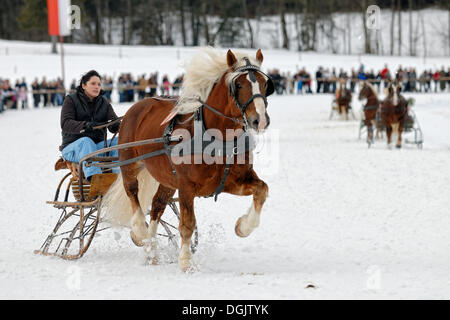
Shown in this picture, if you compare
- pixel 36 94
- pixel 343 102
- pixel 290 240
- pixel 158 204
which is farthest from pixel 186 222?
pixel 36 94

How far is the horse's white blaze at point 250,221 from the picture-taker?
6672mm

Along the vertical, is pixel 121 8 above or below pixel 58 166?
above

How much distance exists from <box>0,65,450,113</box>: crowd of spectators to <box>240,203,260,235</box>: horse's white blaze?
72.8 feet

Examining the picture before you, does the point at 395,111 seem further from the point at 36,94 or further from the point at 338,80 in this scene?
the point at 338,80

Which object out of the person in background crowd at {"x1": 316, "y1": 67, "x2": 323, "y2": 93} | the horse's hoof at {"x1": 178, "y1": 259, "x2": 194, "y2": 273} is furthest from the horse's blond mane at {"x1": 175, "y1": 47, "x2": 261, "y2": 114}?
the person in background crowd at {"x1": 316, "y1": 67, "x2": 323, "y2": 93}

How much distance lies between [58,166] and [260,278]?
321 centimetres

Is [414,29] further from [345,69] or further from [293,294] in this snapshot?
[293,294]

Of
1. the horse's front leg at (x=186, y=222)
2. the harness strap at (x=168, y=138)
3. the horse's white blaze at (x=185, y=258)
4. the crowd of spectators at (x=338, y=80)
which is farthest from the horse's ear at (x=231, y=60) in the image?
the crowd of spectators at (x=338, y=80)

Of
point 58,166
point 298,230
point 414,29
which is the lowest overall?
point 298,230

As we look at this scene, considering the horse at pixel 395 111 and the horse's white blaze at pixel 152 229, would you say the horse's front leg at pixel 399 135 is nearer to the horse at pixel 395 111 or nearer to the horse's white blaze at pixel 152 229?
the horse at pixel 395 111

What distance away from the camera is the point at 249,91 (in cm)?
603
